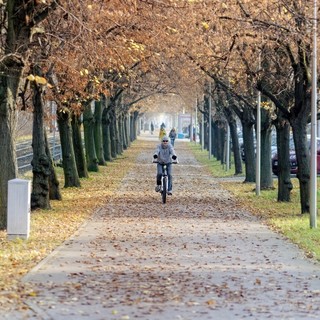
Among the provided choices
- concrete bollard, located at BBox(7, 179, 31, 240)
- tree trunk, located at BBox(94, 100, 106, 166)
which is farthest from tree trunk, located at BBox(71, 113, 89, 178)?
concrete bollard, located at BBox(7, 179, 31, 240)

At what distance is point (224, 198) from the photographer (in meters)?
29.2

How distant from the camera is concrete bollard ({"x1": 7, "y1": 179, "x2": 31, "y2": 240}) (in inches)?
643

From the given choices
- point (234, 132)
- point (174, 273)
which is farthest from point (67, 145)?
point (174, 273)

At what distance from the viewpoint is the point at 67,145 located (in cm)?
3130

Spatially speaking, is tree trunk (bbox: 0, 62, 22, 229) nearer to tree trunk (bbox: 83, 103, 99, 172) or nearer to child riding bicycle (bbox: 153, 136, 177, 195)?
child riding bicycle (bbox: 153, 136, 177, 195)

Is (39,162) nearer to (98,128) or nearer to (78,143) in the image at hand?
(78,143)

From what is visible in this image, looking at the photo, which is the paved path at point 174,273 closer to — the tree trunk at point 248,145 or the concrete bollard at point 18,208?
the concrete bollard at point 18,208

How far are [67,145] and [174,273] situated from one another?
61.3 feet

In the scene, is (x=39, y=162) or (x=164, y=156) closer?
(x=39, y=162)

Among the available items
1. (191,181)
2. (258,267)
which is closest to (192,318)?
(258,267)

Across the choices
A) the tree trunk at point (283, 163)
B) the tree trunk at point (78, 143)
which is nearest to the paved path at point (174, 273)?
the tree trunk at point (283, 163)

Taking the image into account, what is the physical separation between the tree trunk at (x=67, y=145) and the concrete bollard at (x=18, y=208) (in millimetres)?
13563

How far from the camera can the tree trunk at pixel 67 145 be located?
102ft

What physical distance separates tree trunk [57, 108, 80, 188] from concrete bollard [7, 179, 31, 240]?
13563 millimetres
